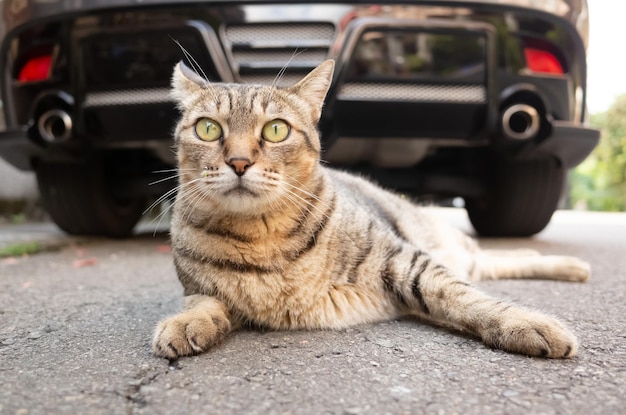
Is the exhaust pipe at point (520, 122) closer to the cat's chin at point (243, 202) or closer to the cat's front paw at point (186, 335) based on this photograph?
the cat's chin at point (243, 202)

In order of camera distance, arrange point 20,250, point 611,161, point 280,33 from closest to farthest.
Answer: point 280,33
point 20,250
point 611,161

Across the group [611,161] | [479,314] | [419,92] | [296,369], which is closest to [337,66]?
[419,92]

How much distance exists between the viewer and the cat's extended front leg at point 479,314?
4.73 ft

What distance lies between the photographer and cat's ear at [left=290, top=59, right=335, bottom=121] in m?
1.98

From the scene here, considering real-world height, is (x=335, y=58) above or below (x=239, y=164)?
above

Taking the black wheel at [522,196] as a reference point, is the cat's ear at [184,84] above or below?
above

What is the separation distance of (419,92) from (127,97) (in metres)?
1.61

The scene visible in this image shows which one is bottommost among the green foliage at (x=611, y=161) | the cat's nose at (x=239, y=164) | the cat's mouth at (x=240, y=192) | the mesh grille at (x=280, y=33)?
the green foliage at (x=611, y=161)

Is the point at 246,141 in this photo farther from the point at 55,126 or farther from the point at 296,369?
the point at 55,126

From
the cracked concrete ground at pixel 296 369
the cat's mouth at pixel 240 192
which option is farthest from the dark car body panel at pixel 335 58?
the cat's mouth at pixel 240 192

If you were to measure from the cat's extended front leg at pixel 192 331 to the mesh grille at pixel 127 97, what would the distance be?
163cm

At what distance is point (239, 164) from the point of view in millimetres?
1641

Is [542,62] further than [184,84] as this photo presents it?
Yes

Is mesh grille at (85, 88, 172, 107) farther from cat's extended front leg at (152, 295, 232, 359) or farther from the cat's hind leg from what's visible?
the cat's hind leg
